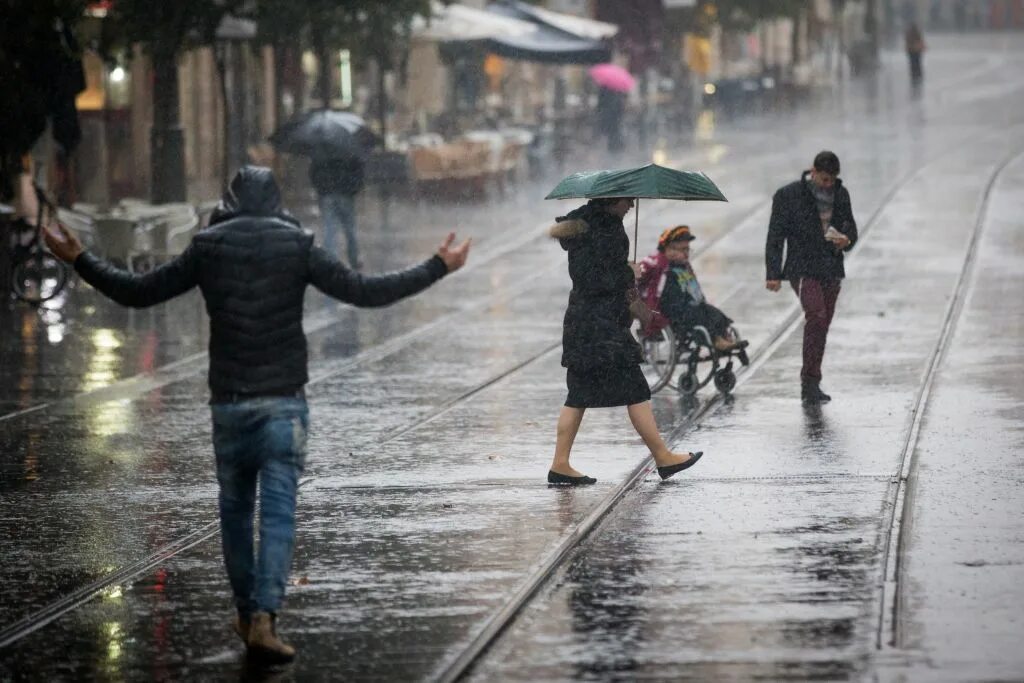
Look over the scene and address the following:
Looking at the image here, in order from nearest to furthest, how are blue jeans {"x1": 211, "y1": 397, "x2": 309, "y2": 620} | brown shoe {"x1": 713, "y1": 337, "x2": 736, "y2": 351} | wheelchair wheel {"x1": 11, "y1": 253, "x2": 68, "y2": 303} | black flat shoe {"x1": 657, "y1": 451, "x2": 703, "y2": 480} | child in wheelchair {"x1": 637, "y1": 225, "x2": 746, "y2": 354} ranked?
blue jeans {"x1": 211, "y1": 397, "x2": 309, "y2": 620}
black flat shoe {"x1": 657, "y1": 451, "x2": 703, "y2": 480}
brown shoe {"x1": 713, "y1": 337, "x2": 736, "y2": 351}
child in wheelchair {"x1": 637, "y1": 225, "x2": 746, "y2": 354}
wheelchair wheel {"x1": 11, "y1": 253, "x2": 68, "y2": 303}

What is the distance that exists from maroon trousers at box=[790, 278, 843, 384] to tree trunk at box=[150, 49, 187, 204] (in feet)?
39.6

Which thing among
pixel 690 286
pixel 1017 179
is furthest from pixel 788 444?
pixel 1017 179

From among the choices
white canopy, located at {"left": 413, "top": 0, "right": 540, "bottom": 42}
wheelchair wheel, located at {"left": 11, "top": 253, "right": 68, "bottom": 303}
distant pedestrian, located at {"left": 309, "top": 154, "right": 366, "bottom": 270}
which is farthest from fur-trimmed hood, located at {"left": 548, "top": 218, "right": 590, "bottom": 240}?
white canopy, located at {"left": 413, "top": 0, "right": 540, "bottom": 42}

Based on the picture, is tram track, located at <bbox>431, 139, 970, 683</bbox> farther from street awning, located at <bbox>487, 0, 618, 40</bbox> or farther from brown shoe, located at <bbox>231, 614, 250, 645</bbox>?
street awning, located at <bbox>487, 0, 618, 40</bbox>

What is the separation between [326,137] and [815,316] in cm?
1074

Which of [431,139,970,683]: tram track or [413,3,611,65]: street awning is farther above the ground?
[413,3,611,65]: street awning

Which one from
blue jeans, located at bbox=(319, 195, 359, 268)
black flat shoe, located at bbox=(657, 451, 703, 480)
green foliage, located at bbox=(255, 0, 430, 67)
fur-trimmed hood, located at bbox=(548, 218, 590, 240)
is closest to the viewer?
fur-trimmed hood, located at bbox=(548, 218, 590, 240)

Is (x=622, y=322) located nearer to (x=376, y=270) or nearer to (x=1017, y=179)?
(x=376, y=270)

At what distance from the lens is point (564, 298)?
20.7 meters

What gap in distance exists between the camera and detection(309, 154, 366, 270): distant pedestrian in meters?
Answer: 22.9

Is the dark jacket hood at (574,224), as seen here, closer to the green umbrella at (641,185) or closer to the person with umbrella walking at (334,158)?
the green umbrella at (641,185)

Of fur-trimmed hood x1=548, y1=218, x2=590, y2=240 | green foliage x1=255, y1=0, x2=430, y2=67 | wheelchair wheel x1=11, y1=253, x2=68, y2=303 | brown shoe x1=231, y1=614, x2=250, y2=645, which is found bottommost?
wheelchair wheel x1=11, y1=253, x2=68, y2=303

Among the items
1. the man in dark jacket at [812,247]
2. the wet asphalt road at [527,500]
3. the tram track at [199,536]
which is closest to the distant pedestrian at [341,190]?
the wet asphalt road at [527,500]

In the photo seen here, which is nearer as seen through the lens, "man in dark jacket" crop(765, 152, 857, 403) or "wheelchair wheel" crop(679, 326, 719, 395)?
"man in dark jacket" crop(765, 152, 857, 403)
